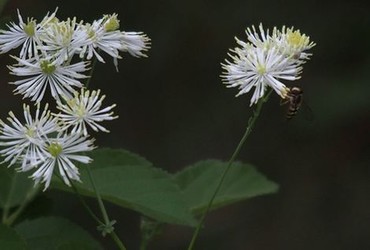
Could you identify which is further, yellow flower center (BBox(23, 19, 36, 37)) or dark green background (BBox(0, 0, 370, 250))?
dark green background (BBox(0, 0, 370, 250))

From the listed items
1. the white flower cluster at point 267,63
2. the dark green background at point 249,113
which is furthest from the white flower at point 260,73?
the dark green background at point 249,113

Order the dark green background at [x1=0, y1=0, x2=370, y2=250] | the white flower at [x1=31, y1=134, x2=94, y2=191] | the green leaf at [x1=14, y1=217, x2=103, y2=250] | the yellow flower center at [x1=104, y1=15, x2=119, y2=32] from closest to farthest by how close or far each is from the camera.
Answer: the white flower at [x1=31, y1=134, x2=94, y2=191] < the yellow flower center at [x1=104, y1=15, x2=119, y2=32] < the green leaf at [x1=14, y1=217, x2=103, y2=250] < the dark green background at [x1=0, y1=0, x2=370, y2=250]

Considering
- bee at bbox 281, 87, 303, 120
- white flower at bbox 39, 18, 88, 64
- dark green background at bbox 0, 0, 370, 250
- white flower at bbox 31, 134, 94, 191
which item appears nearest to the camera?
white flower at bbox 31, 134, 94, 191

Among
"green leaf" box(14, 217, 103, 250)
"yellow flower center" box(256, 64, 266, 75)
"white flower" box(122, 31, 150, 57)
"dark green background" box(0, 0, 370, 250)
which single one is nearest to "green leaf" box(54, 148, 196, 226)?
"green leaf" box(14, 217, 103, 250)

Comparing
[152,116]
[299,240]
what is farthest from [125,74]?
[299,240]

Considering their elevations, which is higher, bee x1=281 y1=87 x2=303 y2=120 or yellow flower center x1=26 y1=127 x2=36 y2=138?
bee x1=281 y1=87 x2=303 y2=120

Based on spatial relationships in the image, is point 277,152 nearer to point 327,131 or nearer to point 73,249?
point 327,131

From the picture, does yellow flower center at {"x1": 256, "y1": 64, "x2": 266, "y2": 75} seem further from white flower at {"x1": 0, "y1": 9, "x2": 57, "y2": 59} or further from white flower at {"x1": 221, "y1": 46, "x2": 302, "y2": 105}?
white flower at {"x1": 0, "y1": 9, "x2": 57, "y2": 59}
